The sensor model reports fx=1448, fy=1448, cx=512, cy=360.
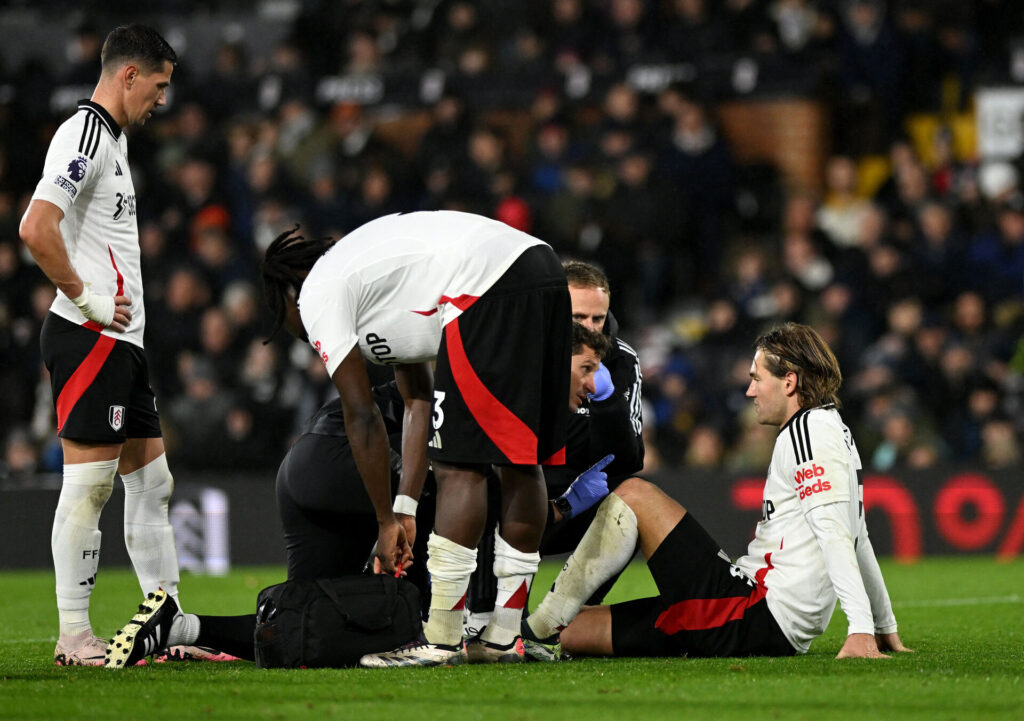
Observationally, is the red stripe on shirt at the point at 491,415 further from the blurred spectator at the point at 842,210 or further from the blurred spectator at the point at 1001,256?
the blurred spectator at the point at 842,210

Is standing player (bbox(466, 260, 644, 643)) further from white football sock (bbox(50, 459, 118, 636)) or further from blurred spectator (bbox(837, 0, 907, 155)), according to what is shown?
blurred spectator (bbox(837, 0, 907, 155))

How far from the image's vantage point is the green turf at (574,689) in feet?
12.4

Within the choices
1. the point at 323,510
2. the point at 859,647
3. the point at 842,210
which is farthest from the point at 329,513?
the point at 842,210

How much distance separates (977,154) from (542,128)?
3.85 meters

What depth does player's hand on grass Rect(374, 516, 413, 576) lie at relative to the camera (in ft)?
15.9

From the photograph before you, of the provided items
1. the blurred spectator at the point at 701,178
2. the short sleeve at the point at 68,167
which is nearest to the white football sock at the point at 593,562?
the short sleeve at the point at 68,167

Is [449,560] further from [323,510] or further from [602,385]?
[602,385]

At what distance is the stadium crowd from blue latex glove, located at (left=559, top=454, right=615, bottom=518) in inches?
235

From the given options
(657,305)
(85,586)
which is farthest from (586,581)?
(657,305)

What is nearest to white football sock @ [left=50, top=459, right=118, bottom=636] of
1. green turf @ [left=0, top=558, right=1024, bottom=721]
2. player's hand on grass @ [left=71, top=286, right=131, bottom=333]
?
green turf @ [left=0, top=558, right=1024, bottom=721]

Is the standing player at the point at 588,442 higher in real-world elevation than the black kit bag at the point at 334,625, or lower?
higher

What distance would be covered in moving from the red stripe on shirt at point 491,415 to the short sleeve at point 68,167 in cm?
148

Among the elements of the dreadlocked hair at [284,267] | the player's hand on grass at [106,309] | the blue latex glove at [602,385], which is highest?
the dreadlocked hair at [284,267]

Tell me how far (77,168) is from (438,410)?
1556 mm
